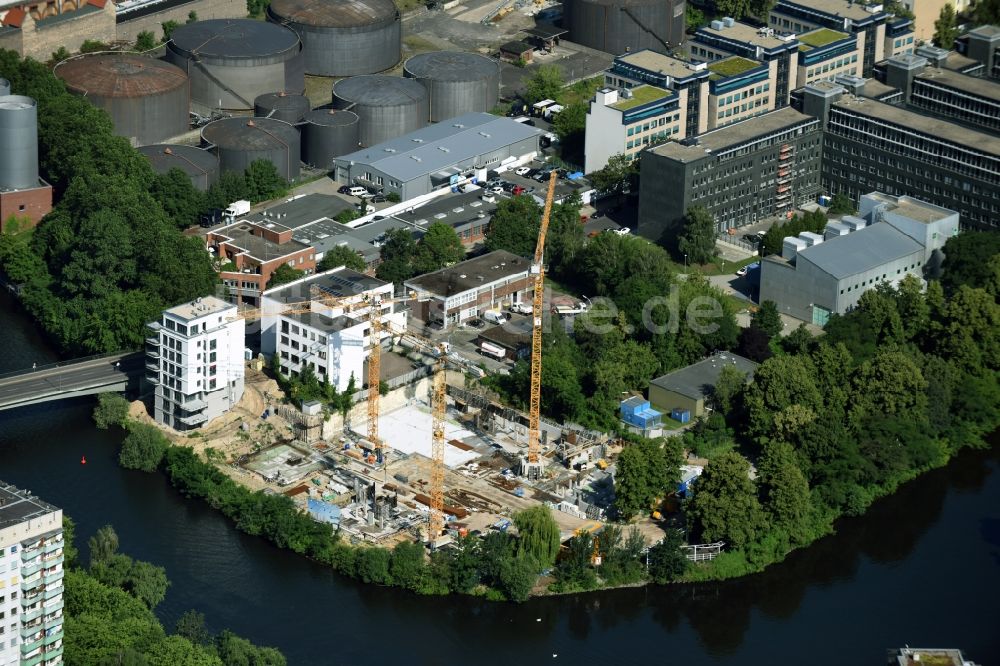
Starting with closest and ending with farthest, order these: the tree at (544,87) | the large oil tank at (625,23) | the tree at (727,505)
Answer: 1. the tree at (727,505)
2. the tree at (544,87)
3. the large oil tank at (625,23)

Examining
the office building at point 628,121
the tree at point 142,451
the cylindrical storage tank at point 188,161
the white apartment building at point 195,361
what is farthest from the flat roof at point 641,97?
the tree at point 142,451

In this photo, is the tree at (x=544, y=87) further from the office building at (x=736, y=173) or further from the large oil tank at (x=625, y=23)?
the office building at (x=736, y=173)

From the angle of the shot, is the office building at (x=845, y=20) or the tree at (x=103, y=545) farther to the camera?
the office building at (x=845, y=20)

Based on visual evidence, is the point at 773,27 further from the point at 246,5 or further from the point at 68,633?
the point at 68,633

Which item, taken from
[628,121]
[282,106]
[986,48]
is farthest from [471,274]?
[986,48]

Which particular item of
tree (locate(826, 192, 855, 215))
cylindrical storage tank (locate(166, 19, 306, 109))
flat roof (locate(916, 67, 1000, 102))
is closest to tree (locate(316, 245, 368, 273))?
cylindrical storage tank (locate(166, 19, 306, 109))

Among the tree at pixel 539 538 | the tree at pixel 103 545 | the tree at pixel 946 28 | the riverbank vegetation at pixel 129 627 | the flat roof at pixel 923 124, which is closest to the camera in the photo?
the riverbank vegetation at pixel 129 627

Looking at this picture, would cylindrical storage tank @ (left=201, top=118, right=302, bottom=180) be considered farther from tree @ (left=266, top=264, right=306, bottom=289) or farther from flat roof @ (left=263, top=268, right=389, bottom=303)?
flat roof @ (left=263, top=268, right=389, bottom=303)

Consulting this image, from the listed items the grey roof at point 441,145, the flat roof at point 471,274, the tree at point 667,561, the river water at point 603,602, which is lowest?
the river water at point 603,602
